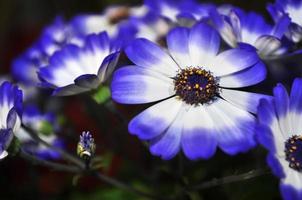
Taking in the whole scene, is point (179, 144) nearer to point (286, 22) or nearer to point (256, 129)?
point (256, 129)

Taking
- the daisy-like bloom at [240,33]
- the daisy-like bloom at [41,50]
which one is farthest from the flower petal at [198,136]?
the daisy-like bloom at [41,50]

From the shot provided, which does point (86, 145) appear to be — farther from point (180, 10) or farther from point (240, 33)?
point (180, 10)

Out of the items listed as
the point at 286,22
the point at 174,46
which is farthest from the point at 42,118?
the point at 286,22

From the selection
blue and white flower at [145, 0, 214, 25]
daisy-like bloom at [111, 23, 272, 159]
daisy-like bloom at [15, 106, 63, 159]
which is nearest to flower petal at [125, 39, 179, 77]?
daisy-like bloom at [111, 23, 272, 159]

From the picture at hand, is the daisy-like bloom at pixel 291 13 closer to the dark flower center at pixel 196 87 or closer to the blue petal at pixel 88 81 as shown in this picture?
the dark flower center at pixel 196 87

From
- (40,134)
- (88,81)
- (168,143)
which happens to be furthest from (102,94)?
(40,134)
